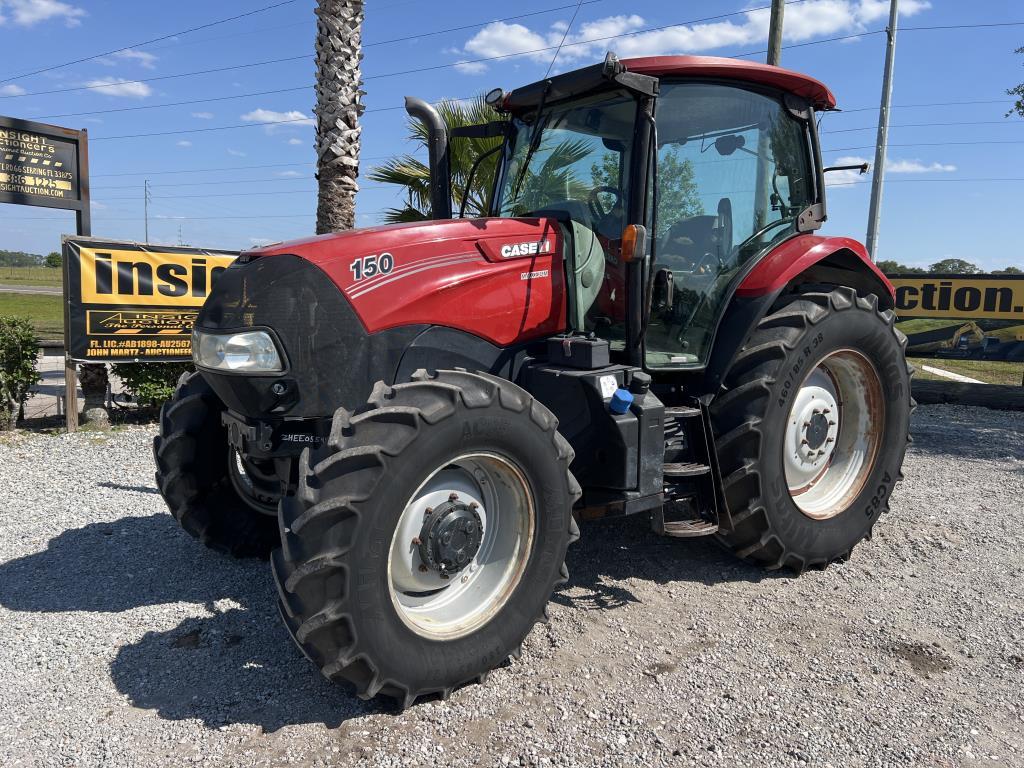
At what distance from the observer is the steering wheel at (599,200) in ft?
12.9

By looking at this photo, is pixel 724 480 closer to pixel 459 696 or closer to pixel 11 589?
pixel 459 696

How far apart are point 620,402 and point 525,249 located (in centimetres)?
86

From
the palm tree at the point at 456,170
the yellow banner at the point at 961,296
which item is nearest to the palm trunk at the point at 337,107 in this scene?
the palm tree at the point at 456,170

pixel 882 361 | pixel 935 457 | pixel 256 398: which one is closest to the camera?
pixel 256 398

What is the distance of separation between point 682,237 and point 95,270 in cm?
620

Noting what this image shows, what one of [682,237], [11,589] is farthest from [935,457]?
[11,589]

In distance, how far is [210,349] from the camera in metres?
3.30

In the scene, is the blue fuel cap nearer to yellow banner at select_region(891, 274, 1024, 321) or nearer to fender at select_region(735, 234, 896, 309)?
fender at select_region(735, 234, 896, 309)

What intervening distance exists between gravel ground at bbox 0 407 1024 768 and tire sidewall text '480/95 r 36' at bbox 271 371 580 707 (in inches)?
8.8

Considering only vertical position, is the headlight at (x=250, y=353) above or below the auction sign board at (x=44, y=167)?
below

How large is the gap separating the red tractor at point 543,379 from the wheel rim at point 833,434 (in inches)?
0.6

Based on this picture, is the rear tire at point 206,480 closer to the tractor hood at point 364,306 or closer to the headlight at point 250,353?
the tractor hood at point 364,306

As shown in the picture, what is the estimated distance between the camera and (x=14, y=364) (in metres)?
7.64

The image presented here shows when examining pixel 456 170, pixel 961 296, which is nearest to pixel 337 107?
pixel 456 170
